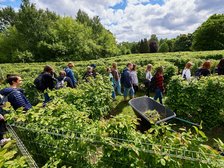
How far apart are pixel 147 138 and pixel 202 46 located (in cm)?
5953

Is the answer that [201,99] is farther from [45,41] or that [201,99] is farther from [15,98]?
[45,41]

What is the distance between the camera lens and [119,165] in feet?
9.05

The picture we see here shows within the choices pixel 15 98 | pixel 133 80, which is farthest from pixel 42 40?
pixel 15 98

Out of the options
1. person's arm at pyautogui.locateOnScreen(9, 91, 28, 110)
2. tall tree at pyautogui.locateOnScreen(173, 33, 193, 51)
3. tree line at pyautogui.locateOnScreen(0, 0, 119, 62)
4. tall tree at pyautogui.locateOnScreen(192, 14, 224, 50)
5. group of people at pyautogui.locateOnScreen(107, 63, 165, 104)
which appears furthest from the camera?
tall tree at pyautogui.locateOnScreen(173, 33, 193, 51)

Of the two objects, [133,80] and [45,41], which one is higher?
[45,41]

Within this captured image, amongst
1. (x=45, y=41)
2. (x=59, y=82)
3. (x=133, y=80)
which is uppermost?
(x=45, y=41)

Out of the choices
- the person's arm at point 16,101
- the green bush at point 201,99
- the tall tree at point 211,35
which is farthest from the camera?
the tall tree at point 211,35

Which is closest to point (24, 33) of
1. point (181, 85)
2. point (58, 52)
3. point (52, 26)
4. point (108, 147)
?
point (52, 26)

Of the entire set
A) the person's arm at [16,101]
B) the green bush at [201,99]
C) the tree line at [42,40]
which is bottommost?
the green bush at [201,99]

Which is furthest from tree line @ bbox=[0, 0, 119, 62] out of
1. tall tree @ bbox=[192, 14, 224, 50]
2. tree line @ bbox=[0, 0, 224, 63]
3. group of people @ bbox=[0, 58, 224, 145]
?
tall tree @ bbox=[192, 14, 224, 50]

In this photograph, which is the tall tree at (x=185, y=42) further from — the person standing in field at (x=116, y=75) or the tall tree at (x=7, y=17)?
the person standing in field at (x=116, y=75)

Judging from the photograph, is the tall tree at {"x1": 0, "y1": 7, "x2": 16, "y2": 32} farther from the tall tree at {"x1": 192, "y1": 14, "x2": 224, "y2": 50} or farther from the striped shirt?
the striped shirt

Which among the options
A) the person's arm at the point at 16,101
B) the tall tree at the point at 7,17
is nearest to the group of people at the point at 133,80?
the person's arm at the point at 16,101

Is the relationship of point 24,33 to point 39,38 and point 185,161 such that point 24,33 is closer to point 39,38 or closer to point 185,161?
point 39,38
